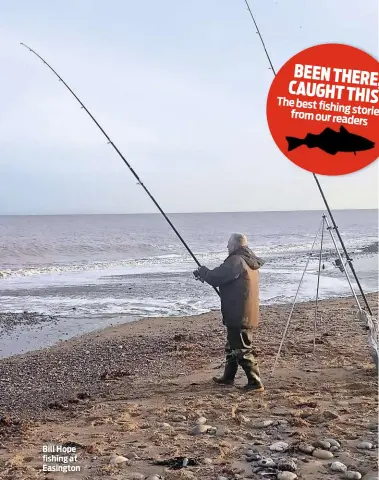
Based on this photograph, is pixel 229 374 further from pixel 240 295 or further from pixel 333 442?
pixel 333 442

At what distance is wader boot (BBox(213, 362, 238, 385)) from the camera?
6.07m

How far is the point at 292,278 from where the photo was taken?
62.2 feet

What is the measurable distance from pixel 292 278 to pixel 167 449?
600 inches

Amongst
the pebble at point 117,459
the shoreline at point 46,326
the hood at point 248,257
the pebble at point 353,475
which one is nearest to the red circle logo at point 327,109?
the hood at point 248,257

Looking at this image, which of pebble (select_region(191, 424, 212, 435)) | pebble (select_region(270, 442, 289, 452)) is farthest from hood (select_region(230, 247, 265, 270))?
pebble (select_region(270, 442, 289, 452))

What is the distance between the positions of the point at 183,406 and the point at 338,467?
2.03 meters

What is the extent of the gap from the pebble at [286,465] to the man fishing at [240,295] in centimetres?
189

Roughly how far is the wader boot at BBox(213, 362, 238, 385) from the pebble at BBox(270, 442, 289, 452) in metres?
1.89

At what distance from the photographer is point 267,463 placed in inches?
151

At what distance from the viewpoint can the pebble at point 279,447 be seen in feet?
13.4

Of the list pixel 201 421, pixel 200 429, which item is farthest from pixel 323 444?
pixel 201 421

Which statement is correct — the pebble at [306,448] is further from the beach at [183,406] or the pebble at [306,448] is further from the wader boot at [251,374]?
the wader boot at [251,374]

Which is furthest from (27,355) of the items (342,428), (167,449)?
(342,428)

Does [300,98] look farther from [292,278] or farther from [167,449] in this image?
[292,278]
